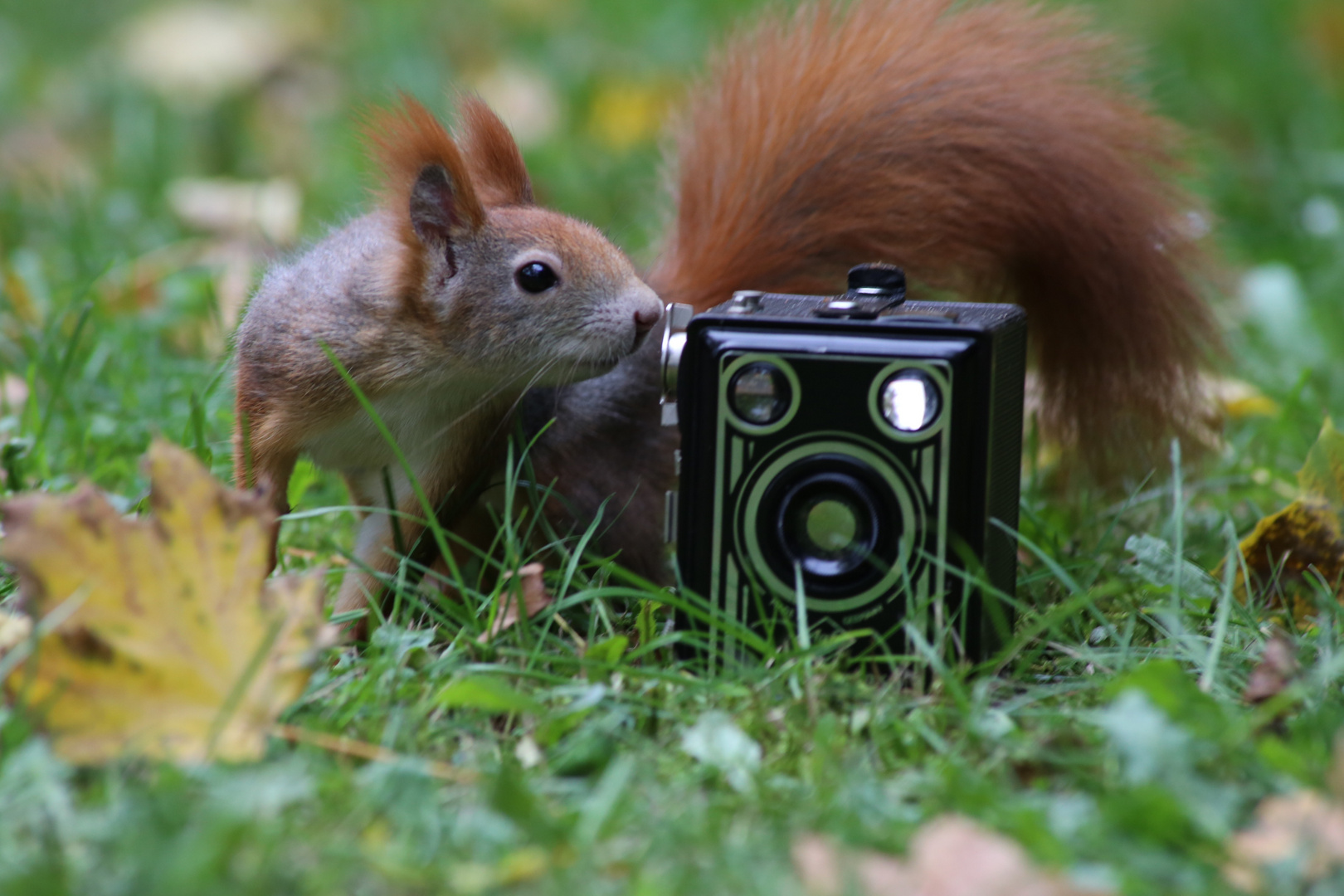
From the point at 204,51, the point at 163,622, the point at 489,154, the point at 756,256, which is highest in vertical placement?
the point at 204,51

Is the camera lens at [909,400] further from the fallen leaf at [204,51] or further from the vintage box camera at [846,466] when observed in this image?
the fallen leaf at [204,51]

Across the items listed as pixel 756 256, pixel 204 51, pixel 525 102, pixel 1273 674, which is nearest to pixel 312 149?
pixel 525 102

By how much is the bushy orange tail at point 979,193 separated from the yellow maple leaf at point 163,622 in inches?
24.5

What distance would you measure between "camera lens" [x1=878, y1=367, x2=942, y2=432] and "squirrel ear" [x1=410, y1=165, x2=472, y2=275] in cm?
42

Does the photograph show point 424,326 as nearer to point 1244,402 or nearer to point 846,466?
point 846,466

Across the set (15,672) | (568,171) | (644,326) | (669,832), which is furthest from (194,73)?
(669,832)

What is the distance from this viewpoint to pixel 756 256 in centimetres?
152

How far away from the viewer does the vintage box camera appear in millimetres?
1125

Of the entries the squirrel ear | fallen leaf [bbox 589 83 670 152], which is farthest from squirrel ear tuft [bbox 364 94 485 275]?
fallen leaf [bbox 589 83 670 152]

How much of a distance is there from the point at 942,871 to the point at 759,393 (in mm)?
465

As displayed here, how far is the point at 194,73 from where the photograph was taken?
140 inches

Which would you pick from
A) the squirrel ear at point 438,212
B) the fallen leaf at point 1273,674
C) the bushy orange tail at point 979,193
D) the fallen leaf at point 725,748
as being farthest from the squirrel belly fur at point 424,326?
the fallen leaf at point 1273,674

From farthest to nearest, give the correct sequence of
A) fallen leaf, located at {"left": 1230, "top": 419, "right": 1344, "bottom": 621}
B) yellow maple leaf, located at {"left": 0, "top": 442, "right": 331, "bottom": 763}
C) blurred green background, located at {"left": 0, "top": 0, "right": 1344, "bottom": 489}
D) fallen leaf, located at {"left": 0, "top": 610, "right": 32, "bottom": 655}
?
blurred green background, located at {"left": 0, "top": 0, "right": 1344, "bottom": 489}
fallen leaf, located at {"left": 1230, "top": 419, "right": 1344, "bottom": 621}
fallen leaf, located at {"left": 0, "top": 610, "right": 32, "bottom": 655}
yellow maple leaf, located at {"left": 0, "top": 442, "right": 331, "bottom": 763}

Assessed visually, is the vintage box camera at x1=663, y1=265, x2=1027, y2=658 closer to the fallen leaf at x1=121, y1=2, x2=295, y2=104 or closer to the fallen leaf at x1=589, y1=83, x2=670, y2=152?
the fallen leaf at x1=589, y1=83, x2=670, y2=152
